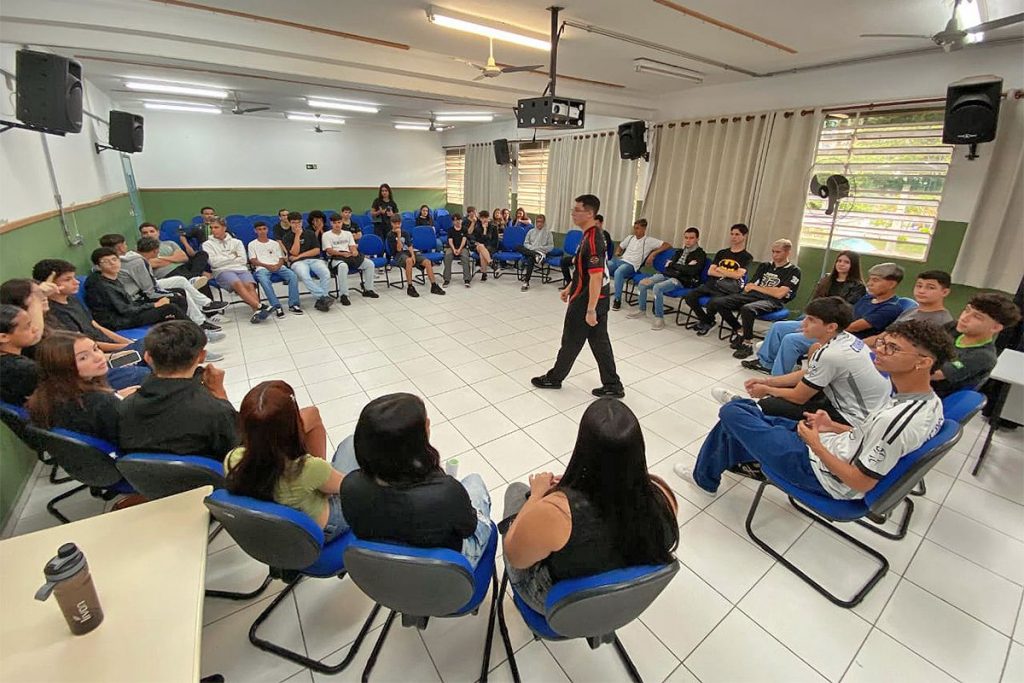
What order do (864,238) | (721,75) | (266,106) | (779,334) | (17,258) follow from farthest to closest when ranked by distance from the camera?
1. (266,106)
2. (721,75)
3. (864,238)
4. (779,334)
5. (17,258)

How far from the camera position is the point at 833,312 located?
216 centimetres

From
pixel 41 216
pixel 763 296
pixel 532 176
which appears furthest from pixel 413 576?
pixel 532 176

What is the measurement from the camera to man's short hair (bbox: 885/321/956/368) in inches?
60.3

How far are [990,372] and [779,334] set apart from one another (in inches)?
55.9

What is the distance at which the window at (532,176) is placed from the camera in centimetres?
809

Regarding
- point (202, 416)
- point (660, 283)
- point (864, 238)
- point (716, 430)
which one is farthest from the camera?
point (660, 283)

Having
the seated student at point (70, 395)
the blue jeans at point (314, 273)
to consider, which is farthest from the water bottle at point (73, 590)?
the blue jeans at point (314, 273)

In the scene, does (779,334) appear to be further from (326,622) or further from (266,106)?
(266,106)

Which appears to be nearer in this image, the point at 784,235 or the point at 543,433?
the point at 543,433

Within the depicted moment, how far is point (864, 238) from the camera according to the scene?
4.34 meters

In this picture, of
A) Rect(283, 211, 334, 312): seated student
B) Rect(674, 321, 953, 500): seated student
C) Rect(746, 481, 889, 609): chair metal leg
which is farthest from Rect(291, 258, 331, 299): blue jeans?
Rect(746, 481, 889, 609): chair metal leg

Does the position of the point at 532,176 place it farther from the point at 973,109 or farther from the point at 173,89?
the point at 973,109

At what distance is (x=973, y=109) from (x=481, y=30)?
3.70 m

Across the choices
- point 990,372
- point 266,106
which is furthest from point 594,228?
point 266,106
